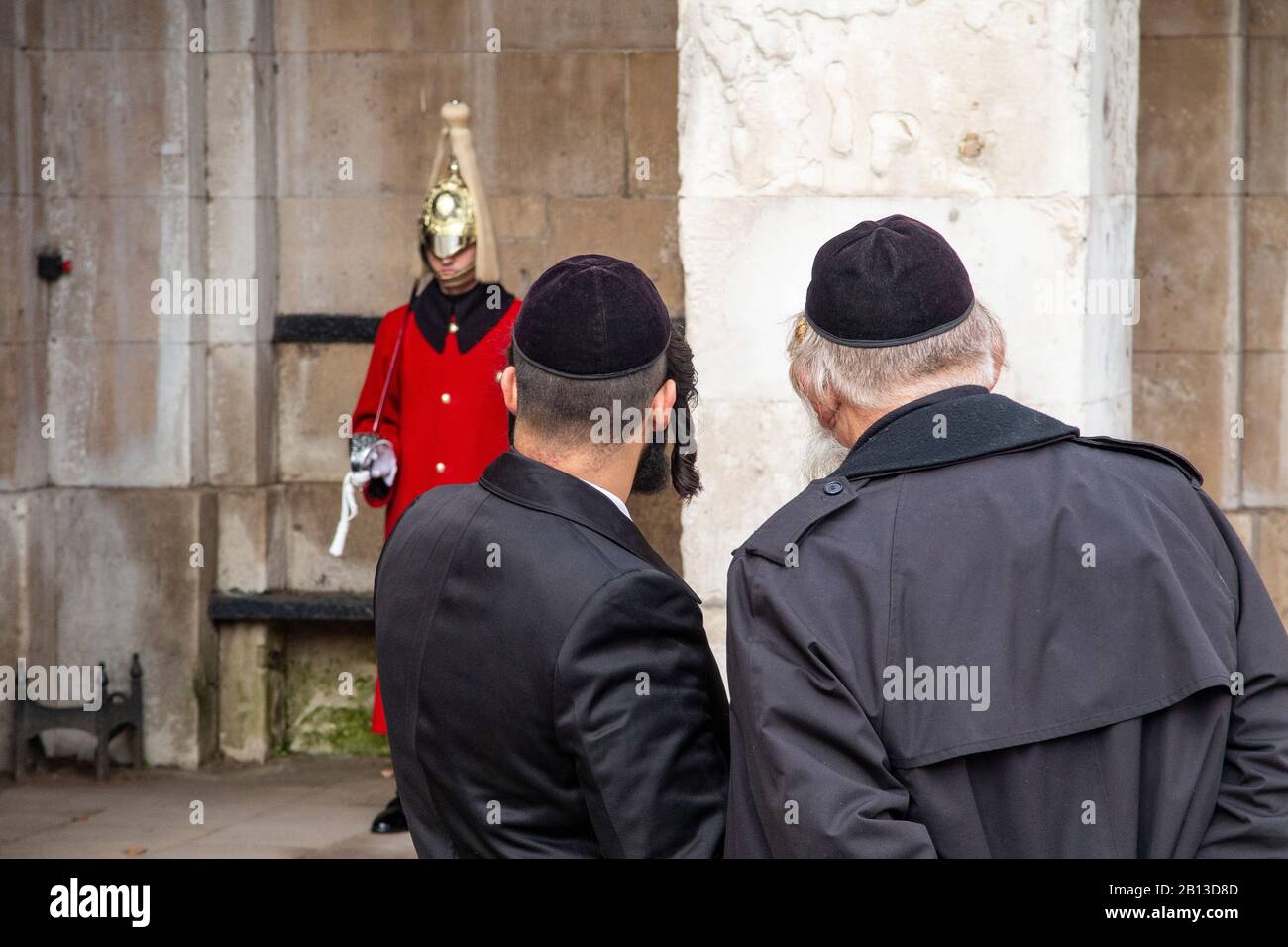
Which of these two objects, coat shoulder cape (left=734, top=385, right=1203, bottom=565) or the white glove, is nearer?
coat shoulder cape (left=734, top=385, right=1203, bottom=565)

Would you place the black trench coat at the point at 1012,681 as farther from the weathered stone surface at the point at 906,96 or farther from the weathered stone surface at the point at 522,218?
the weathered stone surface at the point at 522,218

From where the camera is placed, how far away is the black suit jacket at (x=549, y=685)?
1.84 meters

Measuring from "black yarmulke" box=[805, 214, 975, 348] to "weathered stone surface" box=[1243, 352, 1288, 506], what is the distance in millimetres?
3750

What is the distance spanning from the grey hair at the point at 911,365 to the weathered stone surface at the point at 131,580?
4157 mm

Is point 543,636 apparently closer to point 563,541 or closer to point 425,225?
point 563,541

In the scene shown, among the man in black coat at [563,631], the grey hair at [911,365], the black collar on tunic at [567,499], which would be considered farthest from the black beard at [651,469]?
the grey hair at [911,365]

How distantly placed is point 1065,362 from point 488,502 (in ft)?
6.15

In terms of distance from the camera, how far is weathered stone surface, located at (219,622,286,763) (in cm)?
581

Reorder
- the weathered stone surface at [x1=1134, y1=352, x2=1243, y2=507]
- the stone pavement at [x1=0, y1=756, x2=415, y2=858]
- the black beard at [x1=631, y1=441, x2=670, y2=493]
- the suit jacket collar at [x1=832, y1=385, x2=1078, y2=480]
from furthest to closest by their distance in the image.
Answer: the weathered stone surface at [x1=1134, y1=352, x2=1243, y2=507] → the stone pavement at [x1=0, y1=756, x2=415, y2=858] → the black beard at [x1=631, y1=441, x2=670, y2=493] → the suit jacket collar at [x1=832, y1=385, x2=1078, y2=480]

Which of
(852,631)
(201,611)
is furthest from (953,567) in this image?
(201,611)

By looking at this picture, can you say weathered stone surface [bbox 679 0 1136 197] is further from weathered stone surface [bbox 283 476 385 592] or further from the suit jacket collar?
weathered stone surface [bbox 283 476 385 592]

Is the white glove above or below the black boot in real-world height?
above

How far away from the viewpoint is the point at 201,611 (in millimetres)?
5707

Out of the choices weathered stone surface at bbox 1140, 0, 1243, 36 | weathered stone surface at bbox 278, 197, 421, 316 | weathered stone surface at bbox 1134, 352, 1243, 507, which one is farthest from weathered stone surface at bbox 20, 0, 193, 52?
weathered stone surface at bbox 1134, 352, 1243, 507
